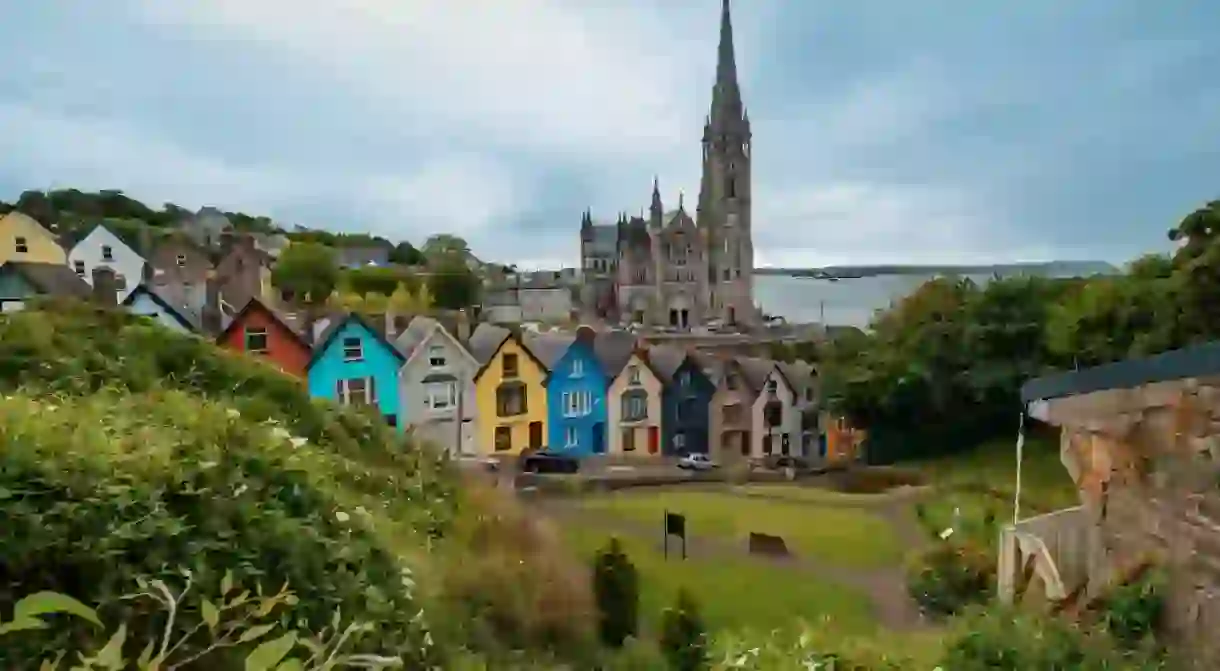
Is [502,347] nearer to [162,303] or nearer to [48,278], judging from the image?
[162,303]

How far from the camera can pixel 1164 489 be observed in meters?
3.67

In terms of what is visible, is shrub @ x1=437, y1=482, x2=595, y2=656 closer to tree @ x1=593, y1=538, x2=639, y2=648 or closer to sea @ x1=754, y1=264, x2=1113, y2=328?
tree @ x1=593, y1=538, x2=639, y2=648

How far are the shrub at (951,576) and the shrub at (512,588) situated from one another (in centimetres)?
358

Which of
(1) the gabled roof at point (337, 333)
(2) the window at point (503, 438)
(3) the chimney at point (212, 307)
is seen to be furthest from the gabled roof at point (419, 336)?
(3) the chimney at point (212, 307)

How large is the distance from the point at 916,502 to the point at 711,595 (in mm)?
9573

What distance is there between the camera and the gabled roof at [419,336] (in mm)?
23664

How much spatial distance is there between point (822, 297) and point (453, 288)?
63.3 metres

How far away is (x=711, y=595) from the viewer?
12.6 metres

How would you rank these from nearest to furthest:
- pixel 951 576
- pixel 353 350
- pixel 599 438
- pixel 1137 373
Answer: pixel 1137 373
pixel 951 576
pixel 353 350
pixel 599 438

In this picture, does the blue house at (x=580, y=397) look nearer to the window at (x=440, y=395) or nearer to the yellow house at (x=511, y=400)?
the yellow house at (x=511, y=400)

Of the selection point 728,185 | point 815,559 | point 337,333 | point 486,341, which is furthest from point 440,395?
point 728,185

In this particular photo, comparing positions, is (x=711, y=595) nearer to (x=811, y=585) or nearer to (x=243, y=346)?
(x=811, y=585)

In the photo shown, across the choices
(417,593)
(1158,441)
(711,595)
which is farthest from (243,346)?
(1158,441)

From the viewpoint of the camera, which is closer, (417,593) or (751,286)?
(417,593)
